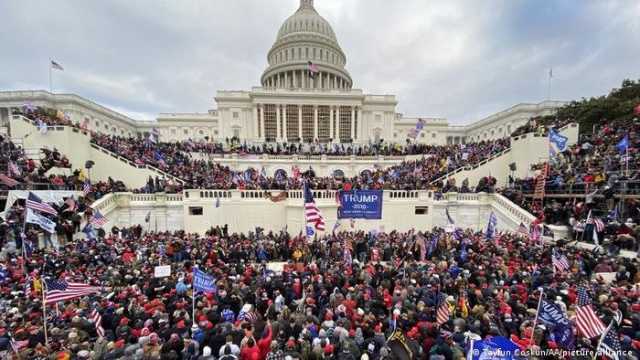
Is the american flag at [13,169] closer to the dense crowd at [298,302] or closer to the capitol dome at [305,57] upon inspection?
the dense crowd at [298,302]

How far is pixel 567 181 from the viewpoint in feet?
59.6

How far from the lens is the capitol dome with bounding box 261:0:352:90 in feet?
233

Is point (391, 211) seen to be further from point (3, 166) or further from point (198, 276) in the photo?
point (3, 166)

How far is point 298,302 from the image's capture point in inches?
314

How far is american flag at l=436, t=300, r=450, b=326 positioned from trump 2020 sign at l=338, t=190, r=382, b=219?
772 cm

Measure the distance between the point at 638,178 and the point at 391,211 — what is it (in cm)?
1358

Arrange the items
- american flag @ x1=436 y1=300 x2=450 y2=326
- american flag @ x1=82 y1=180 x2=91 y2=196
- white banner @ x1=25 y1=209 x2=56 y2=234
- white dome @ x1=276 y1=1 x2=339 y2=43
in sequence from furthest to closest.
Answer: white dome @ x1=276 y1=1 x2=339 y2=43, american flag @ x1=82 y1=180 x2=91 y2=196, white banner @ x1=25 y1=209 x2=56 y2=234, american flag @ x1=436 y1=300 x2=450 y2=326

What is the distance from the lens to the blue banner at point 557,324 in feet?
17.4

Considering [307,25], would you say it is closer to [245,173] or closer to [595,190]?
[245,173]

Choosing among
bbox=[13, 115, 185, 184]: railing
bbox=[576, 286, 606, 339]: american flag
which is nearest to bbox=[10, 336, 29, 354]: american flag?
bbox=[576, 286, 606, 339]: american flag

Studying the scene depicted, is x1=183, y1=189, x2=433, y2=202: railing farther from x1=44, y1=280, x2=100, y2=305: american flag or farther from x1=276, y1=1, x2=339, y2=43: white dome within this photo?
x1=276, y1=1, x2=339, y2=43: white dome

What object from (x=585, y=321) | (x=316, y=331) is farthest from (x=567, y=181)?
(x=316, y=331)

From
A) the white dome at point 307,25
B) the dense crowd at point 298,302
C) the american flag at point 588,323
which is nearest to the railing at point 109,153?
the dense crowd at point 298,302

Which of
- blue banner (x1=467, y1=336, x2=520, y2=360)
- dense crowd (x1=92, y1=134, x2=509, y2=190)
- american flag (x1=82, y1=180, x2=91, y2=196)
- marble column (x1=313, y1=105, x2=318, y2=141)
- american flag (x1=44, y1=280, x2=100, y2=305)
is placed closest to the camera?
blue banner (x1=467, y1=336, x2=520, y2=360)
